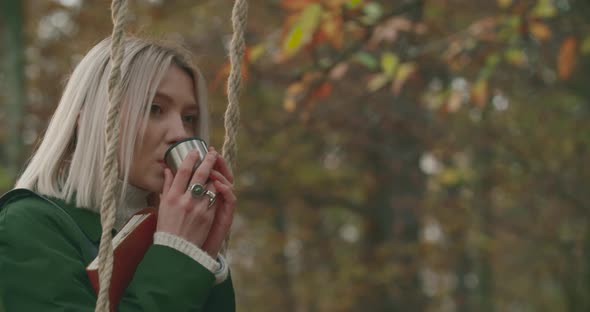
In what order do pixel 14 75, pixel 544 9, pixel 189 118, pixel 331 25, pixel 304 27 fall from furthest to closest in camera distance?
pixel 14 75 < pixel 544 9 < pixel 331 25 < pixel 304 27 < pixel 189 118

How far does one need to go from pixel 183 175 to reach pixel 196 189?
0.04 metres

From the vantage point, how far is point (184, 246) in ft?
5.84

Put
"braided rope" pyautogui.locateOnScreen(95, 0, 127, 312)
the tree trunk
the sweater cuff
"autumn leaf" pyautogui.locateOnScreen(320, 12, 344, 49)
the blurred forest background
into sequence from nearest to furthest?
"braided rope" pyautogui.locateOnScreen(95, 0, 127, 312), the sweater cuff, "autumn leaf" pyautogui.locateOnScreen(320, 12, 344, 49), the tree trunk, the blurred forest background

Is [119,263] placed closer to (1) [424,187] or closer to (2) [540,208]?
(1) [424,187]

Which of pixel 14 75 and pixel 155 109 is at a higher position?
pixel 155 109

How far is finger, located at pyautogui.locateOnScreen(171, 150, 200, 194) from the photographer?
1.79 meters

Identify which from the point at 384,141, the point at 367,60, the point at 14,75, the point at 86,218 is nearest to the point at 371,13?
the point at 367,60

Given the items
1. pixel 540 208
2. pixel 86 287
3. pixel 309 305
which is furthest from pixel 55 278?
pixel 309 305

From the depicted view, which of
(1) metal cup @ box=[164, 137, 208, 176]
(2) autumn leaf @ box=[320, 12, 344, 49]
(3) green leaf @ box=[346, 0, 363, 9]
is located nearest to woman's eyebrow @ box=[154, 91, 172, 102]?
(1) metal cup @ box=[164, 137, 208, 176]

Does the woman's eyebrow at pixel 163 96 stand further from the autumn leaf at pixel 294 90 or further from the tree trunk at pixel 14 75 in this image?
the tree trunk at pixel 14 75

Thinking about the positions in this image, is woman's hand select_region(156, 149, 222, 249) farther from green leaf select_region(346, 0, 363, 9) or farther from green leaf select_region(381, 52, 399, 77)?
green leaf select_region(381, 52, 399, 77)

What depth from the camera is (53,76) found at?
32.1 feet

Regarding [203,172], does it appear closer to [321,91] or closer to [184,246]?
[184,246]

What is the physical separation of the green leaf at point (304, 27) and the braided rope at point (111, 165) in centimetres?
209
